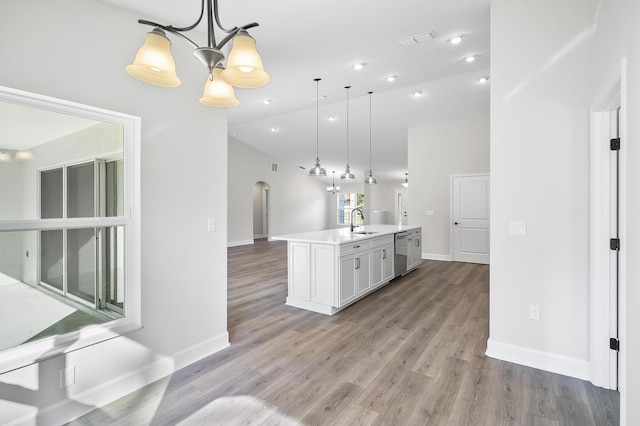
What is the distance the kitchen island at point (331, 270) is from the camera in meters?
3.75

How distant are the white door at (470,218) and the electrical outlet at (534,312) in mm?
4575

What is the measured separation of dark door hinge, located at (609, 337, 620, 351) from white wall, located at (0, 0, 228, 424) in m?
3.06

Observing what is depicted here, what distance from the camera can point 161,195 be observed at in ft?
8.04

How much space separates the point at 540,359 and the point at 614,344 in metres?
0.51

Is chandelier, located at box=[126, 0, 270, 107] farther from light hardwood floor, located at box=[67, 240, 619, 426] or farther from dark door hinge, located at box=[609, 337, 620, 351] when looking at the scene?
dark door hinge, located at box=[609, 337, 620, 351]

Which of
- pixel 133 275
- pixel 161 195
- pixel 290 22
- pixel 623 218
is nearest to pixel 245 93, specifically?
pixel 290 22

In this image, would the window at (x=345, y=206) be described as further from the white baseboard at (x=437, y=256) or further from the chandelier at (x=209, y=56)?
the chandelier at (x=209, y=56)

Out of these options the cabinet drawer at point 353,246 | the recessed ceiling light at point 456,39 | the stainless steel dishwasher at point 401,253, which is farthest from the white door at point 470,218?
the recessed ceiling light at point 456,39

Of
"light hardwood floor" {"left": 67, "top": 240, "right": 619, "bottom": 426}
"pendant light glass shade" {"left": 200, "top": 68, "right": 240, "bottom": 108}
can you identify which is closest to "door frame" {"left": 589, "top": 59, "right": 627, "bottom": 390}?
"light hardwood floor" {"left": 67, "top": 240, "right": 619, "bottom": 426}

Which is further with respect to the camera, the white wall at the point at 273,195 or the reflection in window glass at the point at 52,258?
the white wall at the point at 273,195

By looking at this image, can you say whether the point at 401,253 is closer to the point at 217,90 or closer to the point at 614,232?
the point at 614,232

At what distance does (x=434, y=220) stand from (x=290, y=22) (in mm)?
5864

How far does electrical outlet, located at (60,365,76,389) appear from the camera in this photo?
1928mm

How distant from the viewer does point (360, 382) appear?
7.75 feet
